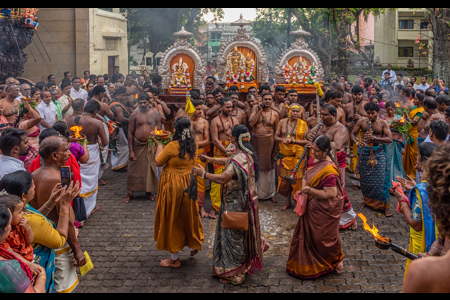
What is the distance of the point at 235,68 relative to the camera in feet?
39.8

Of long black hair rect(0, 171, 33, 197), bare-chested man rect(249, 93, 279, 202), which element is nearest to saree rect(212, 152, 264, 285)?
long black hair rect(0, 171, 33, 197)

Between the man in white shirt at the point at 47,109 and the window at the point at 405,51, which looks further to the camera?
the window at the point at 405,51

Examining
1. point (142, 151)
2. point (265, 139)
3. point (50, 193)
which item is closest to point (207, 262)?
point (50, 193)

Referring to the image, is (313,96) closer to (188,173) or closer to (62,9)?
(188,173)

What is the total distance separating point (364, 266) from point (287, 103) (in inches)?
171

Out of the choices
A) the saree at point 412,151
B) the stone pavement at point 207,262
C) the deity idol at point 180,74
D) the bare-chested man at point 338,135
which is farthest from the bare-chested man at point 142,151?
the saree at point 412,151

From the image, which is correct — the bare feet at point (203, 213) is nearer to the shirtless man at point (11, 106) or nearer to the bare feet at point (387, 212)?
the bare feet at point (387, 212)

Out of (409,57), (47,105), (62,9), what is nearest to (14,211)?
(47,105)

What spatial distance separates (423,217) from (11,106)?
22.7 ft

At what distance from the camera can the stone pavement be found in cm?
512

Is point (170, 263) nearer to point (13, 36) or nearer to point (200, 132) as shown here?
point (200, 132)

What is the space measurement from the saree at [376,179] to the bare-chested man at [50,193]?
5.24 meters

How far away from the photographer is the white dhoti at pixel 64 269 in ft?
13.6

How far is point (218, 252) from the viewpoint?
17.4 ft
